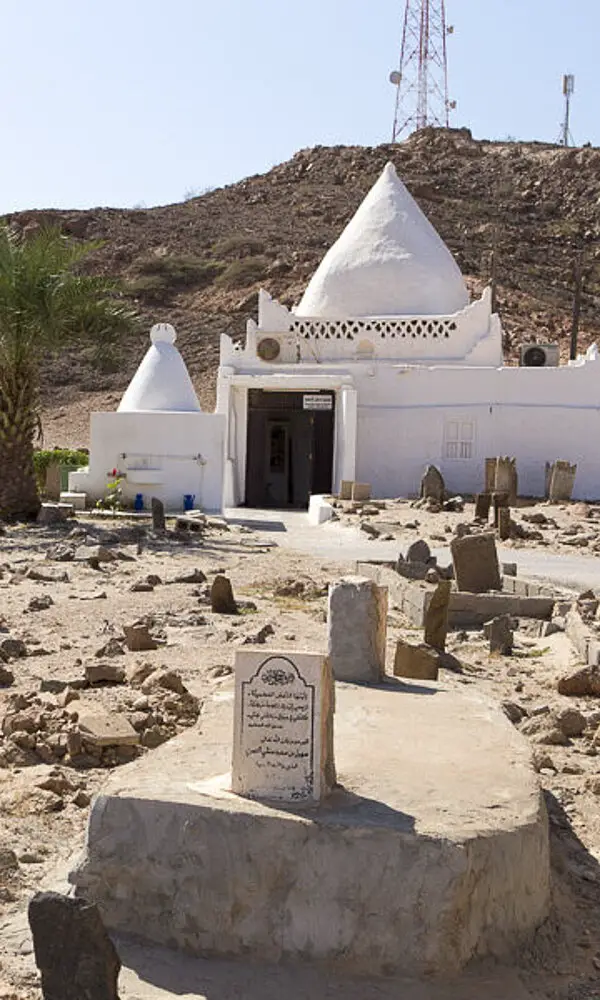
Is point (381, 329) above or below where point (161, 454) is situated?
above

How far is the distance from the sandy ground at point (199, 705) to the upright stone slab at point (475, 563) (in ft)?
2.34

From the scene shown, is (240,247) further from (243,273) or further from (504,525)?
(504,525)

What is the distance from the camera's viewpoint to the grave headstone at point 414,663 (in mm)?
6965

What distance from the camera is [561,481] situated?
21641 millimetres

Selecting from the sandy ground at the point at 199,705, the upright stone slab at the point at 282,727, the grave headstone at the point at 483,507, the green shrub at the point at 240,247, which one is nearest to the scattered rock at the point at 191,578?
the sandy ground at the point at 199,705

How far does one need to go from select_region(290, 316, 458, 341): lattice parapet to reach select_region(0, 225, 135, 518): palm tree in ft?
22.8

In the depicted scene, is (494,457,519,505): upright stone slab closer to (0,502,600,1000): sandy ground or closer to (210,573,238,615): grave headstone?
(0,502,600,1000): sandy ground

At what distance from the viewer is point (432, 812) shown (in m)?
3.98

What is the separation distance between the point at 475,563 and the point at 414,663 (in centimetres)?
388

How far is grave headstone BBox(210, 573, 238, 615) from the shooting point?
10000mm

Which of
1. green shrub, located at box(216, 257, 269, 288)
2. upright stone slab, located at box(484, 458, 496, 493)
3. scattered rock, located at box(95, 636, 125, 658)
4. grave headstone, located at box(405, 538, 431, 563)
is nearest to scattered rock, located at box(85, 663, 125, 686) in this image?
scattered rock, located at box(95, 636, 125, 658)

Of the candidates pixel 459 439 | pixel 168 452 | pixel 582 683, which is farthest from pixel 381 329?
pixel 582 683

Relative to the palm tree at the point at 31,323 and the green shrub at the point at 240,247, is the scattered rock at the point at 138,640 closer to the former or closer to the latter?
the palm tree at the point at 31,323

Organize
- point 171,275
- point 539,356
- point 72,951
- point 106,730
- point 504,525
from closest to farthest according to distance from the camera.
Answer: point 72,951
point 106,730
point 504,525
point 539,356
point 171,275
